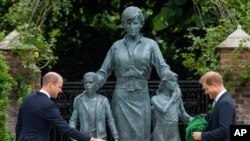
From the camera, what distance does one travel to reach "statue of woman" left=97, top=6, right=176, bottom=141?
10375mm

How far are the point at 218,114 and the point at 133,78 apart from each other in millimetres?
2015

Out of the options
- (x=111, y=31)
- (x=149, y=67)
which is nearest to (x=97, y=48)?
(x=111, y=31)

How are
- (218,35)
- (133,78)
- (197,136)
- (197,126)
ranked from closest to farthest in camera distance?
(197,136) → (197,126) → (133,78) → (218,35)

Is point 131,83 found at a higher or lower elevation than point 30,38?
lower

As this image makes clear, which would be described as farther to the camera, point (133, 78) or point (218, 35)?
point (218, 35)

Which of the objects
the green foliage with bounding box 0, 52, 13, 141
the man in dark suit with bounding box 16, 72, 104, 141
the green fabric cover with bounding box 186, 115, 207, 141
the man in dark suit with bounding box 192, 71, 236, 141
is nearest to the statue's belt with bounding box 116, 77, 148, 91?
the man in dark suit with bounding box 16, 72, 104, 141

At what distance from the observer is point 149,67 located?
10477 millimetres

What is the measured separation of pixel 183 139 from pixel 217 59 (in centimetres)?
137

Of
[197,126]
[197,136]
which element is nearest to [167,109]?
[197,126]

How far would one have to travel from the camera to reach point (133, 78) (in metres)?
10.4

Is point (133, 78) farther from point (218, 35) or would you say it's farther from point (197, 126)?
point (218, 35)

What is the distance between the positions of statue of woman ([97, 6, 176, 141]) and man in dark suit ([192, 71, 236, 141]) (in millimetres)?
1741

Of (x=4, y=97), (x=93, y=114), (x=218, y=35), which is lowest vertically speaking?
(x=93, y=114)

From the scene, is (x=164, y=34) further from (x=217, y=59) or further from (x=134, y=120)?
(x=134, y=120)
